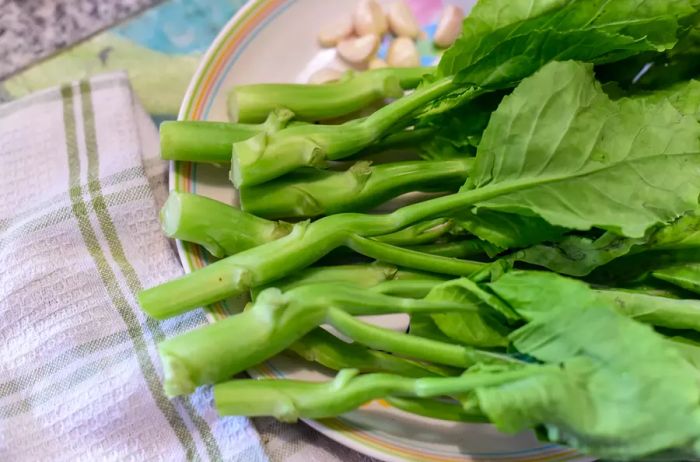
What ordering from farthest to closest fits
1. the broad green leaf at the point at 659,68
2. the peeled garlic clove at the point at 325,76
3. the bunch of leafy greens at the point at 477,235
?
the peeled garlic clove at the point at 325,76
the broad green leaf at the point at 659,68
the bunch of leafy greens at the point at 477,235

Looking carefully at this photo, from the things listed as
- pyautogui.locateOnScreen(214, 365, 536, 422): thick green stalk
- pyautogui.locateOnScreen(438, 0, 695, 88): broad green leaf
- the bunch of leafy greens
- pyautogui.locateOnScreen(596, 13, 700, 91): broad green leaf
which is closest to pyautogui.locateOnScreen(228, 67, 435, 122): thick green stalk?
the bunch of leafy greens

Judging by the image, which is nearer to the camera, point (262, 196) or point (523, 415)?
point (523, 415)

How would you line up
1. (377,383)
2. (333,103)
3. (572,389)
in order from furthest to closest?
(333,103) < (377,383) < (572,389)

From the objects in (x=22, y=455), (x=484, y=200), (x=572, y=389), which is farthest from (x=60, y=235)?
(x=572, y=389)

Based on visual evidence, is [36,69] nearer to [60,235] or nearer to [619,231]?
[60,235]

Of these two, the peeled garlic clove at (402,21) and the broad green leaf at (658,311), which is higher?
the peeled garlic clove at (402,21)

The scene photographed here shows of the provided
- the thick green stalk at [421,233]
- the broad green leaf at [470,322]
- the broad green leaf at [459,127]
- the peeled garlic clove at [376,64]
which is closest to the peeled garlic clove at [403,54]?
the peeled garlic clove at [376,64]

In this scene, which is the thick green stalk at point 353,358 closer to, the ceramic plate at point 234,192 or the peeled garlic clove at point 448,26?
the ceramic plate at point 234,192
